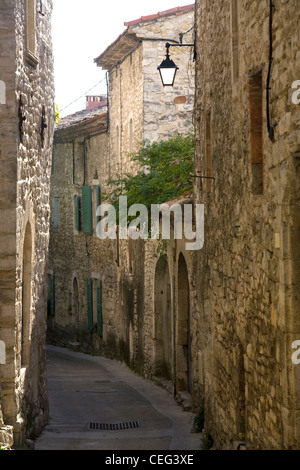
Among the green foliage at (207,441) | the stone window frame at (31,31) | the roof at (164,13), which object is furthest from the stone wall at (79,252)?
the stone window frame at (31,31)

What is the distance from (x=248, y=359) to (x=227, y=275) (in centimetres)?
142

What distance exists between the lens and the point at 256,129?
6805mm

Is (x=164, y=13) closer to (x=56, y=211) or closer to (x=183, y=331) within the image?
(x=183, y=331)

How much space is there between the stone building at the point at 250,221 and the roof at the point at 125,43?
6.88 meters

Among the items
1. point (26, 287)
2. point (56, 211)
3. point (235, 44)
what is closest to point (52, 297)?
point (56, 211)

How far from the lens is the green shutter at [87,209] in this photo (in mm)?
23188

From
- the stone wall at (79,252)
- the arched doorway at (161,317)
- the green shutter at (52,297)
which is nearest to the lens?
the arched doorway at (161,317)

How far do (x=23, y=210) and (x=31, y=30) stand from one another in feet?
7.51

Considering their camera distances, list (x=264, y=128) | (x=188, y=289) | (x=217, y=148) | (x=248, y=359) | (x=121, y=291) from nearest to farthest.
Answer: (x=264, y=128), (x=248, y=359), (x=217, y=148), (x=188, y=289), (x=121, y=291)

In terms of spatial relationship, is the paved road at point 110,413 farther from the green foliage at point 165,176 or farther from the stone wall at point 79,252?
the green foliage at point 165,176

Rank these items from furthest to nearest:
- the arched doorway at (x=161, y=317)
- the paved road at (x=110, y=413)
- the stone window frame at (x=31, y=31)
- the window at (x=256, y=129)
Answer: the arched doorway at (x=161, y=317)
the paved road at (x=110, y=413)
the stone window frame at (x=31, y=31)
the window at (x=256, y=129)
